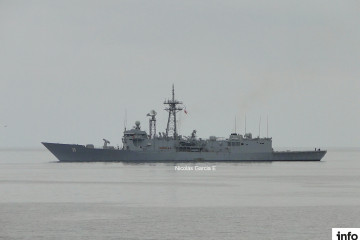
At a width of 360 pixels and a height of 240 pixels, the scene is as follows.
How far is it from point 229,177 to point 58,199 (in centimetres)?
3706

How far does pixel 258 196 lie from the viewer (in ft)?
212

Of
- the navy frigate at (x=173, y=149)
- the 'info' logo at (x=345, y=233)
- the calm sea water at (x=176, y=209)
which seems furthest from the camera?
the navy frigate at (x=173, y=149)

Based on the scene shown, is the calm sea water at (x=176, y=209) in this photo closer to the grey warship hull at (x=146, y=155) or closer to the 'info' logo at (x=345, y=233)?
the 'info' logo at (x=345, y=233)

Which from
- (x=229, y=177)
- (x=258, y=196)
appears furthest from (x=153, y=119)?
(x=258, y=196)

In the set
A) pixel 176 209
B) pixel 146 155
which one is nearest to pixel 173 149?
pixel 146 155

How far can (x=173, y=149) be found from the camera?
127438 millimetres

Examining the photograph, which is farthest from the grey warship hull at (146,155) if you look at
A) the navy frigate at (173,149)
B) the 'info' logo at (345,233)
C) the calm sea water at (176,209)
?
the 'info' logo at (345,233)

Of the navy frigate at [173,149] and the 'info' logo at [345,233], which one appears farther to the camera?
the navy frigate at [173,149]

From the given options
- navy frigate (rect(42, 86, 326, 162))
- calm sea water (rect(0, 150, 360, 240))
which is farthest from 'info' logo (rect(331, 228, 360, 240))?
navy frigate (rect(42, 86, 326, 162))

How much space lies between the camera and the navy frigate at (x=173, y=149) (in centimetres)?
12644

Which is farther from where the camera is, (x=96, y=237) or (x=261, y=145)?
(x=261, y=145)

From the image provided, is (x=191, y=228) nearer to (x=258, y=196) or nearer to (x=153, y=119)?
(x=258, y=196)

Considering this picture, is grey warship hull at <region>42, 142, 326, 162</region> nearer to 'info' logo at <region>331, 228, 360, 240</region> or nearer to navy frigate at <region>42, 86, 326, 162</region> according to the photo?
navy frigate at <region>42, 86, 326, 162</region>

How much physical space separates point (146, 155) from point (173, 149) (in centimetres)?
525
